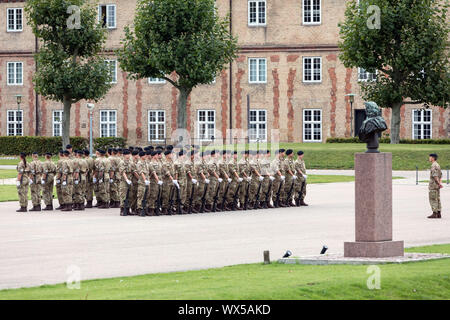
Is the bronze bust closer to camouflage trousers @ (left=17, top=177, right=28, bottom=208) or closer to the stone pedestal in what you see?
the stone pedestal

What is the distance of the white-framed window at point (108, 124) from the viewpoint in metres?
65.0

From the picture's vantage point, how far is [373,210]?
16.9m

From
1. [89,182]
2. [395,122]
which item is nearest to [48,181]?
[89,182]

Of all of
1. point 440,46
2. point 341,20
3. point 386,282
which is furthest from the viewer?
point 341,20

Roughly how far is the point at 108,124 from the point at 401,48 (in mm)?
22149

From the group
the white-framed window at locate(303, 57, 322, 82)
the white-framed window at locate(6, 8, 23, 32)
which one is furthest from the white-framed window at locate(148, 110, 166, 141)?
the white-framed window at locate(6, 8, 23, 32)

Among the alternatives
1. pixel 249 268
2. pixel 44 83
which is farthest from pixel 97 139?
pixel 249 268

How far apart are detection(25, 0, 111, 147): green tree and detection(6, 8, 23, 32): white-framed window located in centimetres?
1145

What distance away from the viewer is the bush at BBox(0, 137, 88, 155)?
202 feet

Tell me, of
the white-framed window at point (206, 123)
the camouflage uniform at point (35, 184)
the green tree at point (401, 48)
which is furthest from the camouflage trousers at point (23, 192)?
the white-framed window at point (206, 123)

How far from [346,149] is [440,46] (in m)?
7.41

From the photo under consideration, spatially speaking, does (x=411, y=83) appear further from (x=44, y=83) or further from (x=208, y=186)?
(x=208, y=186)

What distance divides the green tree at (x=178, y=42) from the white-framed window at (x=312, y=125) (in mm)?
10304
